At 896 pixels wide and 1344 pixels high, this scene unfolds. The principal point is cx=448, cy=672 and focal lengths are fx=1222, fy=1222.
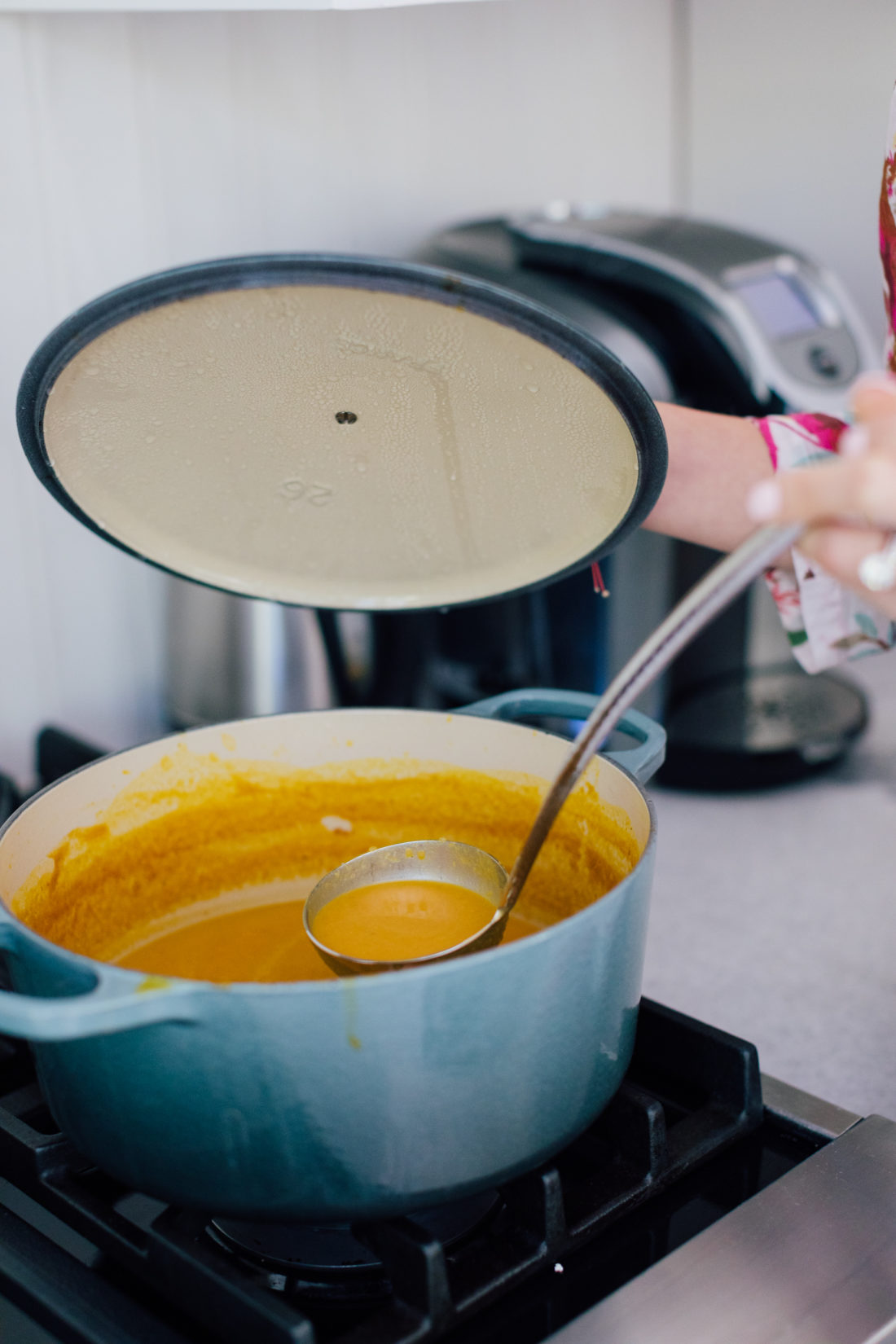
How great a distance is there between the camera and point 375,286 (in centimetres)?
44

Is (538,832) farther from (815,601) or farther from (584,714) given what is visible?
(815,601)

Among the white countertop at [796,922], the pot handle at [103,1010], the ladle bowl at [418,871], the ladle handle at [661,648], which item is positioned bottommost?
the white countertop at [796,922]

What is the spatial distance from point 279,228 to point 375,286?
2.88ft

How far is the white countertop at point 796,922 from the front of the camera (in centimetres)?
80

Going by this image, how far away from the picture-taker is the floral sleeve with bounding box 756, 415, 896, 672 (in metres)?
0.70

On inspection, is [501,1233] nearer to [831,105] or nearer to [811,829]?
[811,829]

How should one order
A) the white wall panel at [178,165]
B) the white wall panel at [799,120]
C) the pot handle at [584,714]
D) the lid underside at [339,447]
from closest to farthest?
the lid underside at [339,447]
the pot handle at [584,714]
the white wall panel at [178,165]
the white wall panel at [799,120]

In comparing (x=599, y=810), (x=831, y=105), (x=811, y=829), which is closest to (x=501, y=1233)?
(x=599, y=810)

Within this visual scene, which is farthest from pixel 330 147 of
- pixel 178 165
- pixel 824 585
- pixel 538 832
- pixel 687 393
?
pixel 538 832

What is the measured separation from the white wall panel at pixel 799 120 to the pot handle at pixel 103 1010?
1.45m

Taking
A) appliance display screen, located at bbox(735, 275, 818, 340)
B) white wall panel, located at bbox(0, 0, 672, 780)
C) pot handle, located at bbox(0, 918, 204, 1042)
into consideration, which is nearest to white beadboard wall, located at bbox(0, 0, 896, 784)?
white wall panel, located at bbox(0, 0, 672, 780)

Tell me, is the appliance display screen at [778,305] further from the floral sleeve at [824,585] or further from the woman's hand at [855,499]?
the woman's hand at [855,499]

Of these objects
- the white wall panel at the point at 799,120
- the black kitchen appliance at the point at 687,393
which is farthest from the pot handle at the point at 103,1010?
the white wall panel at the point at 799,120

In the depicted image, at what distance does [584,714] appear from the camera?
663mm
